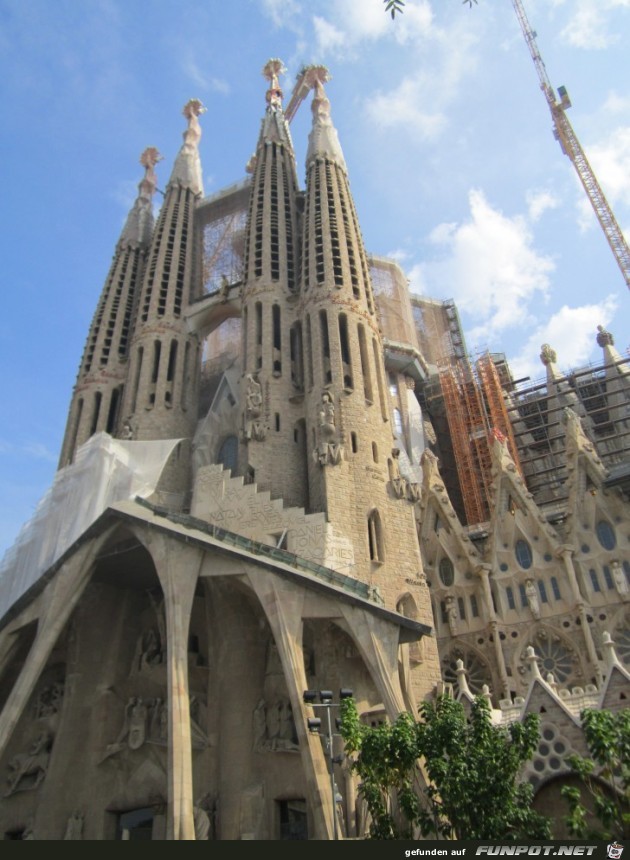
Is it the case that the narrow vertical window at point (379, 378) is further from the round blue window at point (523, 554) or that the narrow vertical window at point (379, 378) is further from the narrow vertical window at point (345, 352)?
the round blue window at point (523, 554)

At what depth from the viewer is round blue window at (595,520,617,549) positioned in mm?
26609

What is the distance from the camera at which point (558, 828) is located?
15961 mm

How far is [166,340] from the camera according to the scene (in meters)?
33.9

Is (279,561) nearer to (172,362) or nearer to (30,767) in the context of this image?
(30,767)

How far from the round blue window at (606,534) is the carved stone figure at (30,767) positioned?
2059 cm

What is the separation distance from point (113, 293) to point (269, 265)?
1041cm

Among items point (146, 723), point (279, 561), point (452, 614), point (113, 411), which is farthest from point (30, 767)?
point (113, 411)

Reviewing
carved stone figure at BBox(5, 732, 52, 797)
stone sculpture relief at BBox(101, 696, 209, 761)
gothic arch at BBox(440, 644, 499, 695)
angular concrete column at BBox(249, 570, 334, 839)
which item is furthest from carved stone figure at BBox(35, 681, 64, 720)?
gothic arch at BBox(440, 644, 499, 695)

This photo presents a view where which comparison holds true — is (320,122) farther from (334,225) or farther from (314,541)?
(314,541)

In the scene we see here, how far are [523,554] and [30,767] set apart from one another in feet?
62.1

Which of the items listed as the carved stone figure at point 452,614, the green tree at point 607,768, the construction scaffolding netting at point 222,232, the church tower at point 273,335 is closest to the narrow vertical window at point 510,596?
the carved stone figure at point 452,614

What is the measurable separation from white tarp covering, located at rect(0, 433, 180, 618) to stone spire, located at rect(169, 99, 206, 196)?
20952 mm

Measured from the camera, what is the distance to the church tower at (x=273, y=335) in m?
26.2

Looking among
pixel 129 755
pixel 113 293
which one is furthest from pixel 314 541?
pixel 113 293
